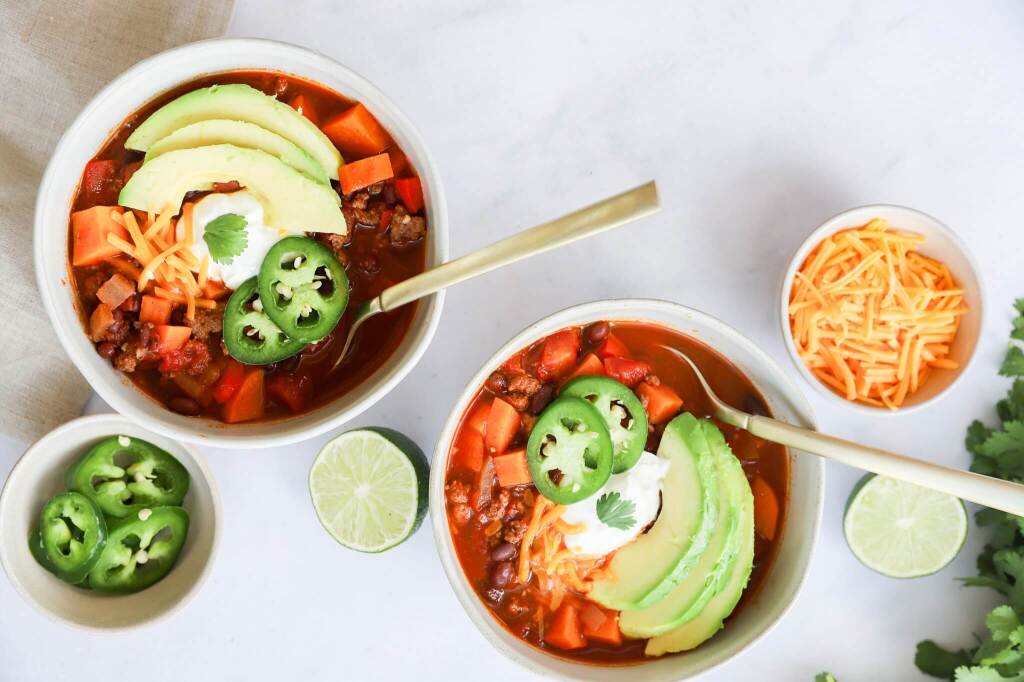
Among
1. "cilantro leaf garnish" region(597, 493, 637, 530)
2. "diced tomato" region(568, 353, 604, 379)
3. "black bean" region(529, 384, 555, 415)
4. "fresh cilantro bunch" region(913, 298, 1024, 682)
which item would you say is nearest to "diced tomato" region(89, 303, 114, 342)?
"black bean" region(529, 384, 555, 415)

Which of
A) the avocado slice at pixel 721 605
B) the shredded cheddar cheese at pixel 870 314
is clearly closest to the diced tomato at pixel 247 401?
the avocado slice at pixel 721 605

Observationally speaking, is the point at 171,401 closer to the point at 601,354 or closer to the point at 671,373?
the point at 601,354

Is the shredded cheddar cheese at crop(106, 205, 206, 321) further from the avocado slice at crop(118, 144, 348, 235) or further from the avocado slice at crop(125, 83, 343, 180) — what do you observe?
the avocado slice at crop(125, 83, 343, 180)

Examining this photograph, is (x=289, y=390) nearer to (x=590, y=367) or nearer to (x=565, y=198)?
(x=590, y=367)

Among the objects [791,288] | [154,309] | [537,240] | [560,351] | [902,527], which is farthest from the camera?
[902,527]

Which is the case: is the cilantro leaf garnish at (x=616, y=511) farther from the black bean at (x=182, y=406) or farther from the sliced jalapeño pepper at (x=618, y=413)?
the black bean at (x=182, y=406)

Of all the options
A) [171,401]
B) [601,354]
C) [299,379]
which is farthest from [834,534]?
[171,401]

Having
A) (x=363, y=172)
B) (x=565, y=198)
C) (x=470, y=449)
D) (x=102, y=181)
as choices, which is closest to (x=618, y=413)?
(x=470, y=449)
